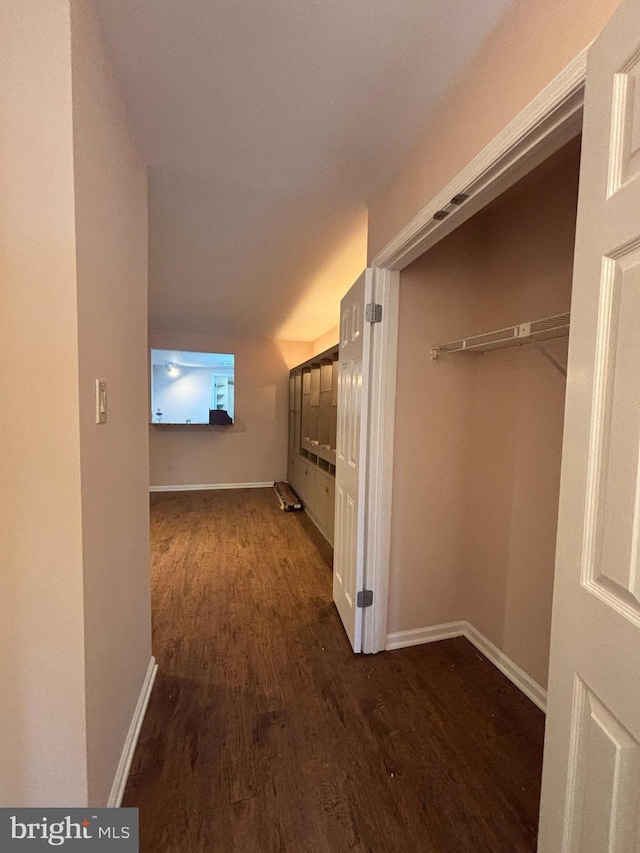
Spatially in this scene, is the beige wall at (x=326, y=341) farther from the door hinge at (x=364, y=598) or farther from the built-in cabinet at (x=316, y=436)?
the door hinge at (x=364, y=598)

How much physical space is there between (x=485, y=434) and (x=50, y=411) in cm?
194

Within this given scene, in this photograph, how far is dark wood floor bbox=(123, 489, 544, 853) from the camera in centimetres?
113

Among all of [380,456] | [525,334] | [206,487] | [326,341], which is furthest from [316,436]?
[525,334]

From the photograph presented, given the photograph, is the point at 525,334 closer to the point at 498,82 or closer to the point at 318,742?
the point at 498,82

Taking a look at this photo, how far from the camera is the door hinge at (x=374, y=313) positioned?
183 cm

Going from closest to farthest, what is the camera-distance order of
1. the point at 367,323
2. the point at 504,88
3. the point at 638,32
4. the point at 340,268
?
the point at 638,32 → the point at 504,88 → the point at 367,323 → the point at 340,268

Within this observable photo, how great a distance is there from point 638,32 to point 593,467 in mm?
718

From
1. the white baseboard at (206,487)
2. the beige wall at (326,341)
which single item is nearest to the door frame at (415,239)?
the beige wall at (326,341)

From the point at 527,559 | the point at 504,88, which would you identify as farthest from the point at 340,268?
the point at 527,559

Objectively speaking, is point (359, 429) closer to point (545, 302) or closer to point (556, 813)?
point (545, 302)

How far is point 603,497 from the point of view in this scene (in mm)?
649

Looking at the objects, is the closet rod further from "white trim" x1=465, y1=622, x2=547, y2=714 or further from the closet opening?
"white trim" x1=465, y1=622, x2=547, y2=714

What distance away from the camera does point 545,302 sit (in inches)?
64.8

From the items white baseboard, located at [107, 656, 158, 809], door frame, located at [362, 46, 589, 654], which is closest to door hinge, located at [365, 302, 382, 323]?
door frame, located at [362, 46, 589, 654]
